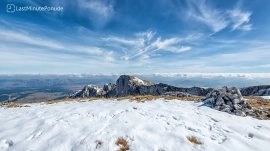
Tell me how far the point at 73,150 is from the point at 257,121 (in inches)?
582

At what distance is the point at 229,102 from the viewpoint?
73.5 feet

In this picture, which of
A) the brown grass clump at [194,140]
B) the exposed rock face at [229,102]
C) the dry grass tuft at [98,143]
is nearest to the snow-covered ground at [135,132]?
the dry grass tuft at [98,143]

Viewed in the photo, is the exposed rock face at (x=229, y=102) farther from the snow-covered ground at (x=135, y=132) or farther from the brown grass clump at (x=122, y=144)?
the brown grass clump at (x=122, y=144)

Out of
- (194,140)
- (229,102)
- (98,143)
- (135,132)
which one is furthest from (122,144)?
(229,102)

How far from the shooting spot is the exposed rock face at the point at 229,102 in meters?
20.7

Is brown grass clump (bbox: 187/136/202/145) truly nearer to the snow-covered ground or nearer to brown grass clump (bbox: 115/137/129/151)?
the snow-covered ground

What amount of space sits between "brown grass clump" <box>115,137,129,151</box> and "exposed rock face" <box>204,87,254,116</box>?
12634mm

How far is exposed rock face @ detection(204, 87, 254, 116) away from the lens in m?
20.7

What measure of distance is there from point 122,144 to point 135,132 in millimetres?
1809

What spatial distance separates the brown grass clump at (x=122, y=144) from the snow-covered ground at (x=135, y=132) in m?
0.27

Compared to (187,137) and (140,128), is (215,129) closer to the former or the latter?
(187,137)

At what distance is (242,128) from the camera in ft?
50.4

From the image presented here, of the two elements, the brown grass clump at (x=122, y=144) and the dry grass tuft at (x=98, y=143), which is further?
the dry grass tuft at (x=98, y=143)

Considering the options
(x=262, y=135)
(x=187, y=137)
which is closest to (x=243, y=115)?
(x=262, y=135)
